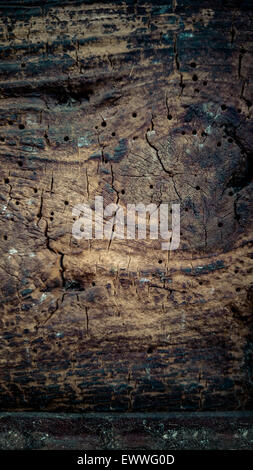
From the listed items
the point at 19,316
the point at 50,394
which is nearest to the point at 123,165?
the point at 19,316

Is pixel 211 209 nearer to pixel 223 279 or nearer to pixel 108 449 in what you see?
pixel 223 279

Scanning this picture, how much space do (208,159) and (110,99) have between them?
574 millimetres

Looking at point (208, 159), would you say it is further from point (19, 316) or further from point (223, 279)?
point (19, 316)

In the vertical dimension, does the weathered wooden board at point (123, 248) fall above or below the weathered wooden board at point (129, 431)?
above

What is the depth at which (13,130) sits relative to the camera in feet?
6.52

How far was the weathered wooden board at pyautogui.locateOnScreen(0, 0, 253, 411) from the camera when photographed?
197 centimetres

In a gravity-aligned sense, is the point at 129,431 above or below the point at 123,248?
below

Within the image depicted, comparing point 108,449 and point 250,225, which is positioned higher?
point 250,225

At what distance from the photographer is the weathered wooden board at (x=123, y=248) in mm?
1974

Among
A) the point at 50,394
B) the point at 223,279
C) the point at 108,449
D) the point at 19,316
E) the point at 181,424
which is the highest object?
the point at 223,279

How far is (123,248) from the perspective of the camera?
1984 mm

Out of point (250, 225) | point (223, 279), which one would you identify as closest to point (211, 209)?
point (250, 225)

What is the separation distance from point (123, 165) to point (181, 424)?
51.3 inches

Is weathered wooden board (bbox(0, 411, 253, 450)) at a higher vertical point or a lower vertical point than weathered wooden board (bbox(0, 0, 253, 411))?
lower
